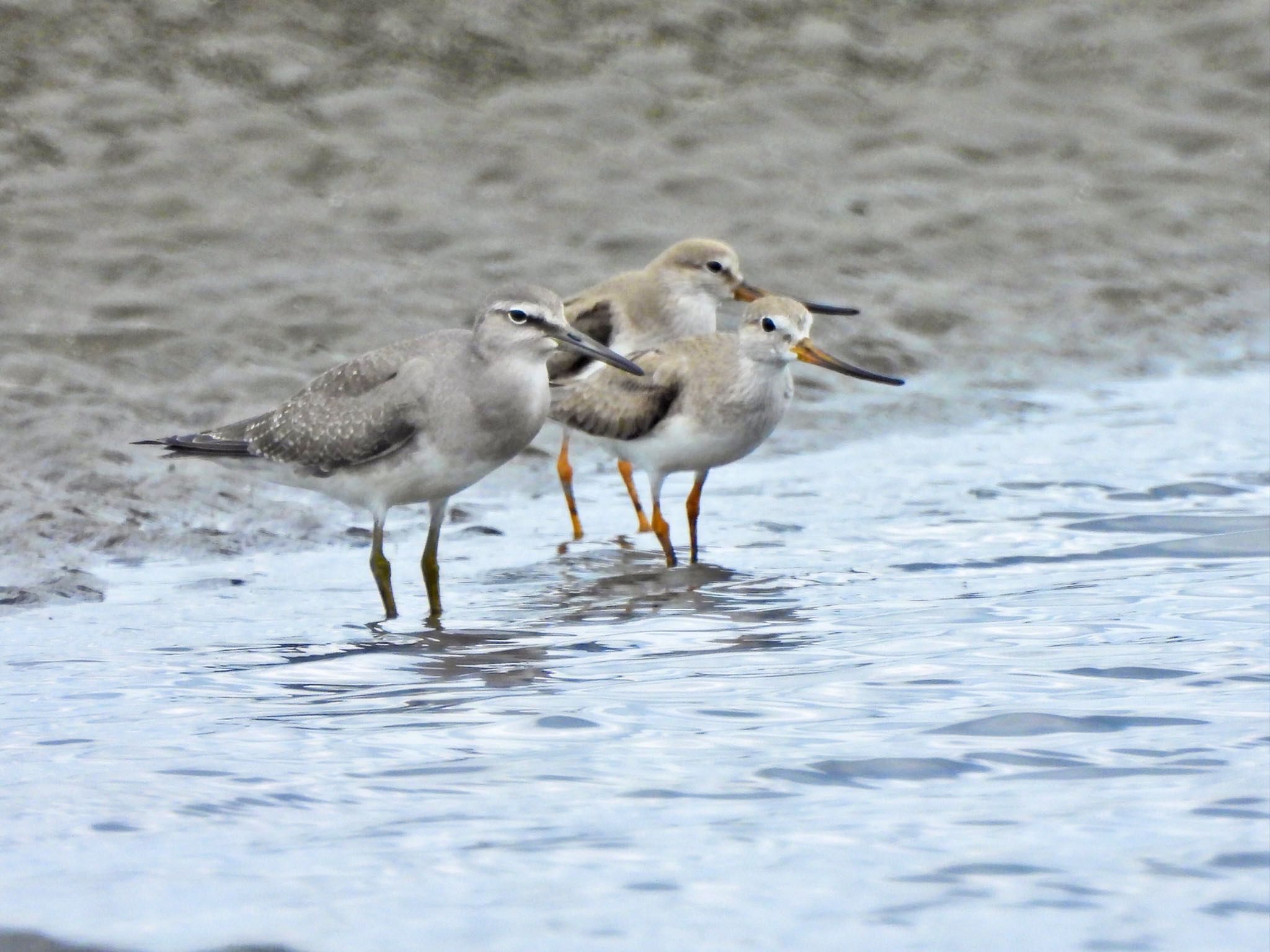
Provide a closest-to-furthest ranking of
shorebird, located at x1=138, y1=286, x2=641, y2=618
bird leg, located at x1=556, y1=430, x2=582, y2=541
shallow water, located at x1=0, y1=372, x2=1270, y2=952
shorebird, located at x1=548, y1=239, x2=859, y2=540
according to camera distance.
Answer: shallow water, located at x1=0, y1=372, x2=1270, y2=952, shorebird, located at x1=138, y1=286, x2=641, y2=618, bird leg, located at x1=556, y1=430, x2=582, y2=541, shorebird, located at x1=548, y1=239, x2=859, y2=540

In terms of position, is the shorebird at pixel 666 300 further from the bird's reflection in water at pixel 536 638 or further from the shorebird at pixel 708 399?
the bird's reflection in water at pixel 536 638

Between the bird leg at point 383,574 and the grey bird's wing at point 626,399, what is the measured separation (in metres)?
1.50

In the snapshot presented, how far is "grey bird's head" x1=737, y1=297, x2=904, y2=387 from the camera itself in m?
8.95

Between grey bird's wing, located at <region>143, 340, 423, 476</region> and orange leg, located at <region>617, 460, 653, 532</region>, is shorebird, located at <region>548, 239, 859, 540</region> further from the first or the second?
grey bird's wing, located at <region>143, 340, 423, 476</region>

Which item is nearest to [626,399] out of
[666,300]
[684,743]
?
[666,300]

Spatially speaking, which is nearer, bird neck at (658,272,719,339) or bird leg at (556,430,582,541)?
bird leg at (556,430,582,541)

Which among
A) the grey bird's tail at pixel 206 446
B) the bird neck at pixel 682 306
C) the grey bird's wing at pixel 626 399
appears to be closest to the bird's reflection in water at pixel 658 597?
the grey bird's wing at pixel 626 399

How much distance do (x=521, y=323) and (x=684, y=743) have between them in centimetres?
275

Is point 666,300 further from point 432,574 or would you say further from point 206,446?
point 432,574

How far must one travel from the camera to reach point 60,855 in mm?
4824

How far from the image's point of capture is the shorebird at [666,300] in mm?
10641

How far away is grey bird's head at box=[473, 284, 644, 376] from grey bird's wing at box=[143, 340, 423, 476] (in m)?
0.37

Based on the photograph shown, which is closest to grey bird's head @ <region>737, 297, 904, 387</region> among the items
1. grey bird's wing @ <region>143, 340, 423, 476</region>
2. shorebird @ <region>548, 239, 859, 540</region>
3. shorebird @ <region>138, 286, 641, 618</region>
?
shorebird @ <region>138, 286, 641, 618</region>

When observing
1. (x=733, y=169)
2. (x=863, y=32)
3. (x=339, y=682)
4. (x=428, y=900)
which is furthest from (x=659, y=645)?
(x=863, y=32)
